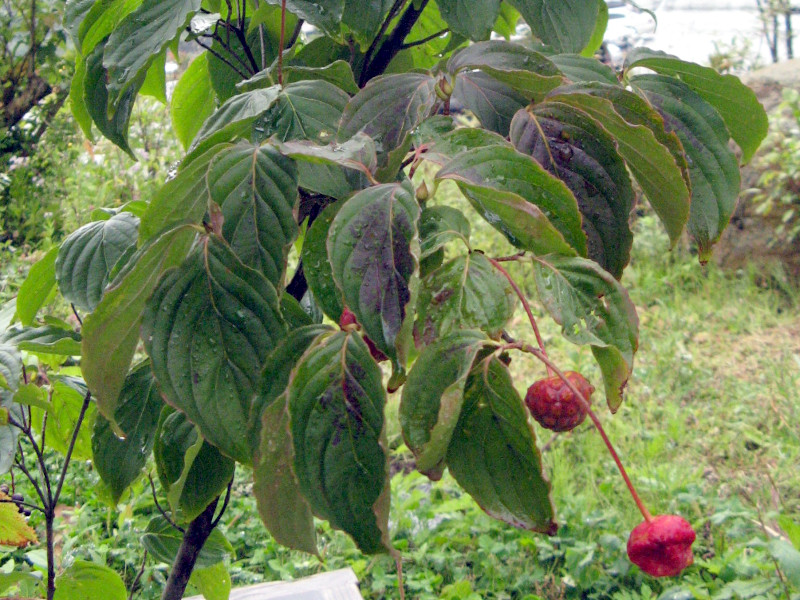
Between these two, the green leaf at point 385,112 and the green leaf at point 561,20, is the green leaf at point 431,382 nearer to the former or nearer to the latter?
the green leaf at point 385,112

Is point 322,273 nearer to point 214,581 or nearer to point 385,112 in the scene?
point 385,112

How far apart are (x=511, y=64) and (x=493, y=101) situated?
0.18 feet

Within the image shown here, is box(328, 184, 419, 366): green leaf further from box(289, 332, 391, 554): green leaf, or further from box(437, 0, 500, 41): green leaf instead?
box(437, 0, 500, 41): green leaf

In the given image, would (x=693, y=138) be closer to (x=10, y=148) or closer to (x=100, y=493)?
(x=100, y=493)

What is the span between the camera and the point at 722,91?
2.15ft

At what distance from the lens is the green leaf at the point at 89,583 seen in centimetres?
95

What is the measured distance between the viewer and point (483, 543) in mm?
1938

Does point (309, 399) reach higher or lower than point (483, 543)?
higher

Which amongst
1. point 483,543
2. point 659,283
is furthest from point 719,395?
point 483,543

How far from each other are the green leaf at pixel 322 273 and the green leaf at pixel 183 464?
0.72 ft

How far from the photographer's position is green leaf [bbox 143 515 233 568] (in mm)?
990

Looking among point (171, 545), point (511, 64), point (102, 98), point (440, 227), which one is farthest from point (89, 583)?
point (511, 64)

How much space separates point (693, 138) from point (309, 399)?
39cm

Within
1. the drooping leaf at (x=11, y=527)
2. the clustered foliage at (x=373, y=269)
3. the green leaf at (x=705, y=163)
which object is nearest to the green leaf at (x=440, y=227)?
the clustered foliage at (x=373, y=269)
